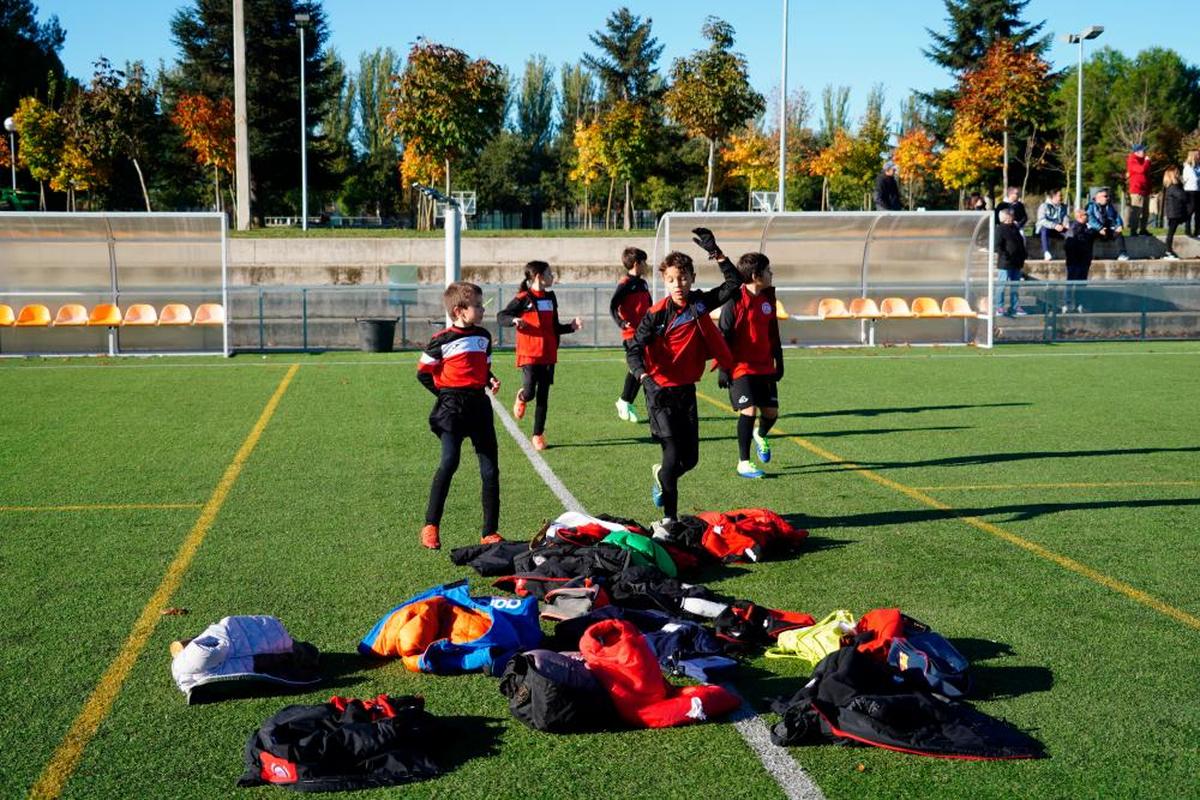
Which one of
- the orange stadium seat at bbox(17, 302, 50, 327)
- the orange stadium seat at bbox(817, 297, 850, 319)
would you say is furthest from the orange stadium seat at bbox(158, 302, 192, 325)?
the orange stadium seat at bbox(817, 297, 850, 319)

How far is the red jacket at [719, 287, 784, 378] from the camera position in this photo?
10328mm

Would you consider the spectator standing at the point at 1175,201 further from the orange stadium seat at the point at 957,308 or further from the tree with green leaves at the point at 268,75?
the tree with green leaves at the point at 268,75

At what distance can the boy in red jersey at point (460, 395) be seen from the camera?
25.6ft

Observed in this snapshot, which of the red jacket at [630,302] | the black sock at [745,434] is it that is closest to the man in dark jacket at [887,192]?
the red jacket at [630,302]

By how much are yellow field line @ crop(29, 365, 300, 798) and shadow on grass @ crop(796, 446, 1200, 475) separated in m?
5.24

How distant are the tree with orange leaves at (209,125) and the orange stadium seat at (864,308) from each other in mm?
35298

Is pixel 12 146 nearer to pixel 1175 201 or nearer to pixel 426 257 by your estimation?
pixel 426 257

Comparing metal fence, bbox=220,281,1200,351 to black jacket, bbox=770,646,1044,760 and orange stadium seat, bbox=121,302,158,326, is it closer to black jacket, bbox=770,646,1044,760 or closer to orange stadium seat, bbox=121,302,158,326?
orange stadium seat, bbox=121,302,158,326

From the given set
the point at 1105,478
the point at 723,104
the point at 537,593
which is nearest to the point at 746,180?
the point at 723,104

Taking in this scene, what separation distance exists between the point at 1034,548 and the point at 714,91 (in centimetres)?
3868

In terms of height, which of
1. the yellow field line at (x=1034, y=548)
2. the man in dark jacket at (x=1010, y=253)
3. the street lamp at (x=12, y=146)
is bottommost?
the yellow field line at (x=1034, y=548)

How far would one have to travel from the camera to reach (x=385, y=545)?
7.88m

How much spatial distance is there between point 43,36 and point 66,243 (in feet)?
204

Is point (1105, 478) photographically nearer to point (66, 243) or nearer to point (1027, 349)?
point (1027, 349)
